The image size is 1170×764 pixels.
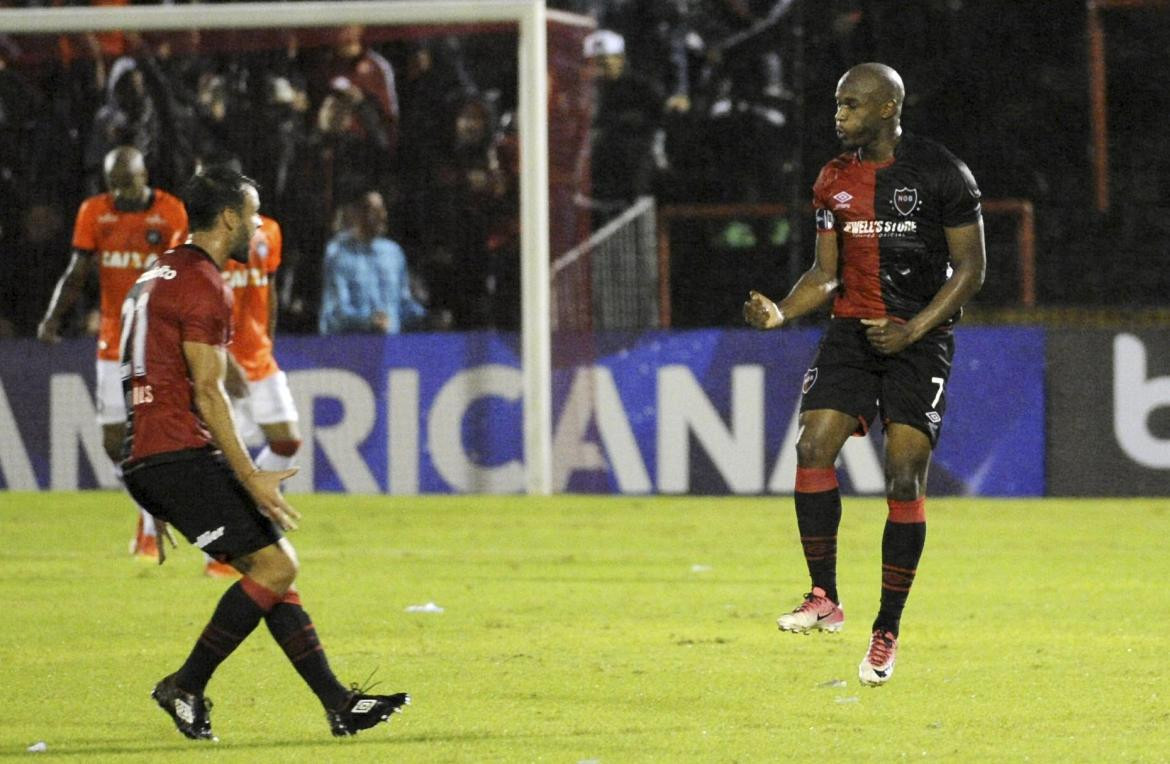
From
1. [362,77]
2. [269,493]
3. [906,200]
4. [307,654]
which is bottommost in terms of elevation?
[307,654]

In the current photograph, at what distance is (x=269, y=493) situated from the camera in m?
5.71

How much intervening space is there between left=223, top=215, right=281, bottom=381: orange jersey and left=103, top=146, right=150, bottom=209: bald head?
0.79m

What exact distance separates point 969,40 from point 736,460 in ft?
14.1

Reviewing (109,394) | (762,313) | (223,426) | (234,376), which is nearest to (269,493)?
(223,426)

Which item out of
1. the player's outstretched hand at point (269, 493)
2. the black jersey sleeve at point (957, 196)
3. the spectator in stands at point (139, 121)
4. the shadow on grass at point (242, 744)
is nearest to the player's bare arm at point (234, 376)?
the player's outstretched hand at point (269, 493)

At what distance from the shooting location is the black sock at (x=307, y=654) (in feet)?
19.3

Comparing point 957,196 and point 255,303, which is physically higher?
point 957,196

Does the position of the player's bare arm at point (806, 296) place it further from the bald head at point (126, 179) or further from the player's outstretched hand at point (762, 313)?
the bald head at point (126, 179)

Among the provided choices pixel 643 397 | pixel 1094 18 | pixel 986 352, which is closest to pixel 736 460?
pixel 643 397

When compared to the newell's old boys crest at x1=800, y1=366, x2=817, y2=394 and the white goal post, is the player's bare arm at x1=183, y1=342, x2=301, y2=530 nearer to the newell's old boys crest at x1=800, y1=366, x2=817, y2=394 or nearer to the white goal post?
the newell's old boys crest at x1=800, y1=366, x2=817, y2=394

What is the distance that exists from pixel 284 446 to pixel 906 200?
4.80 meters

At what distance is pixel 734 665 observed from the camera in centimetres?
755

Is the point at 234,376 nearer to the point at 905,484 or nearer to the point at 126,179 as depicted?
the point at 905,484

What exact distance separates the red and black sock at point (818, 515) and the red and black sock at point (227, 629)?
2.16 meters
